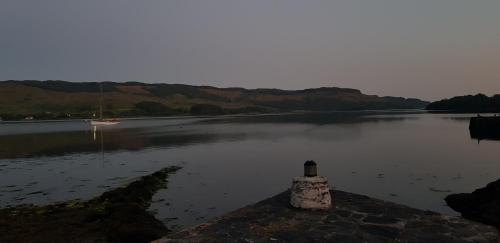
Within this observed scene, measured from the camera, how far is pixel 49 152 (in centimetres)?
5197

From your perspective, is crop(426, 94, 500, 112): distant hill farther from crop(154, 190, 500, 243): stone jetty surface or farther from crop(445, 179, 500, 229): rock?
crop(154, 190, 500, 243): stone jetty surface

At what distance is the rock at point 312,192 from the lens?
12.3 meters

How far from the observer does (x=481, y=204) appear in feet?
59.4

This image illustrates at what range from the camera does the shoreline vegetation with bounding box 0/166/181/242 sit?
14.5 metres

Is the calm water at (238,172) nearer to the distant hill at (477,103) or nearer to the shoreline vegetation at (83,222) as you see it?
the shoreline vegetation at (83,222)

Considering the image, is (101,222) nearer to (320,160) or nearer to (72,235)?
(72,235)

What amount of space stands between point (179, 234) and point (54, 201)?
15.2m

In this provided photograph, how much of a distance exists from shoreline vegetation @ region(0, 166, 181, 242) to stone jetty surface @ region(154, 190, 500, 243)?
3866 millimetres

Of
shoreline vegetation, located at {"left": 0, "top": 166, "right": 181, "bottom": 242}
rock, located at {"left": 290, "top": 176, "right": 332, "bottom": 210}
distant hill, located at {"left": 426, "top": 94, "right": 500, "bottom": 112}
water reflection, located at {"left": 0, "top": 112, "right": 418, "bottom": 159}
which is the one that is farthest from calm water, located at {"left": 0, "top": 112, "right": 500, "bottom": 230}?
distant hill, located at {"left": 426, "top": 94, "right": 500, "bottom": 112}

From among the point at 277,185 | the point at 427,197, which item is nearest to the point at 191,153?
the point at 277,185

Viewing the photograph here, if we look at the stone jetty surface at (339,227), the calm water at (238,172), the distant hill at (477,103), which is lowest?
the calm water at (238,172)

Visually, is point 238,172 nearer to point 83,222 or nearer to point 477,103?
point 83,222

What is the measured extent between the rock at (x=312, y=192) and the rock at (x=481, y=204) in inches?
274

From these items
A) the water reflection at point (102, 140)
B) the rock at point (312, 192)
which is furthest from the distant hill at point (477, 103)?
the rock at point (312, 192)
